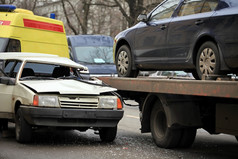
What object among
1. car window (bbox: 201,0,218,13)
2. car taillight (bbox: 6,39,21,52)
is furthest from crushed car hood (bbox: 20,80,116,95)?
car taillight (bbox: 6,39,21,52)

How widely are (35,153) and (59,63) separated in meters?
2.47

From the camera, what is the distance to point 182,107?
8.56 metres

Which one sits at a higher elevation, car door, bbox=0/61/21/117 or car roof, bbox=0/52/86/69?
car roof, bbox=0/52/86/69

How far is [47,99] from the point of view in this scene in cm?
876

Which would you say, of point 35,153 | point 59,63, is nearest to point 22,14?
point 59,63

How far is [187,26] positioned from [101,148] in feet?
8.24

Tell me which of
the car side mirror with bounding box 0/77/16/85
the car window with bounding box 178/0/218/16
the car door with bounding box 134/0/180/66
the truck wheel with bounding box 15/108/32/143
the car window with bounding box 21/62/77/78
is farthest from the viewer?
the car window with bounding box 21/62/77/78

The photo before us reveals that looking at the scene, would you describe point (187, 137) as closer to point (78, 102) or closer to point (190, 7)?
point (78, 102)

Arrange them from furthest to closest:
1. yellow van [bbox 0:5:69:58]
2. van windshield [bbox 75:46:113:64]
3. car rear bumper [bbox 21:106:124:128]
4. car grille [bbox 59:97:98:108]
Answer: van windshield [bbox 75:46:113:64]
yellow van [bbox 0:5:69:58]
car grille [bbox 59:97:98:108]
car rear bumper [bbox 21:106:124:128]

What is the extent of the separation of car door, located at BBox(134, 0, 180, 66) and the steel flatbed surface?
656mm

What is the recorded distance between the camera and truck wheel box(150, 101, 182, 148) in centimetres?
895

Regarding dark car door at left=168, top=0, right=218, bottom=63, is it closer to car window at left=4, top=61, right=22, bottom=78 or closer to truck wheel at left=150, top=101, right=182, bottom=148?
truck wheel at left=150, top=101, right=182, bottom=148

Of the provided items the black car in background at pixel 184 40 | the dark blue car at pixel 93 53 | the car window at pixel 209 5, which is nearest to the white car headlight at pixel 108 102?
the black car in background at pixel 184 40

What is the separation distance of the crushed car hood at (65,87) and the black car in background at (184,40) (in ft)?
4.12
